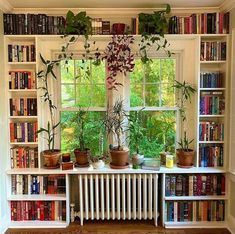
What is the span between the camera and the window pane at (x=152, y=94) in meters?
3.53

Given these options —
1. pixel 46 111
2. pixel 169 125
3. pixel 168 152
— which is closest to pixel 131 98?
pixel 169 125

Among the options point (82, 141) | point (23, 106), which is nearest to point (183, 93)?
point (82, 141)

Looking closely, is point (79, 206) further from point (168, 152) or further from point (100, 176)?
point (168, 152)

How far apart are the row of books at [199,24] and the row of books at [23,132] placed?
1.95 metres

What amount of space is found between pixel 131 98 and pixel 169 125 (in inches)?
23.0

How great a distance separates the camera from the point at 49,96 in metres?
3.42

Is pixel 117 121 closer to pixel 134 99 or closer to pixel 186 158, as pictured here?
pixel 134 99

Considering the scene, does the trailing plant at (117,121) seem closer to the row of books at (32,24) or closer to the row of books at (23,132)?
the row of books at (23,132)

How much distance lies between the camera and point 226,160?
329 cm

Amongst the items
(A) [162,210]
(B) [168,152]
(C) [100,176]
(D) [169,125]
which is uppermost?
(D) [169,125]

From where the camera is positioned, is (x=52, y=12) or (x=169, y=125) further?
(x=169, y=125)

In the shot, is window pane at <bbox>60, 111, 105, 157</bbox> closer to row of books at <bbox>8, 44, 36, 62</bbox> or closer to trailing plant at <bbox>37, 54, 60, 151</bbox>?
trailing plant at <bbox>37, 54, 60, 151</bbox>

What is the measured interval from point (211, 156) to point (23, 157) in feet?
7.27

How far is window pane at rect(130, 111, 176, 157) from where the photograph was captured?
3.54 m
